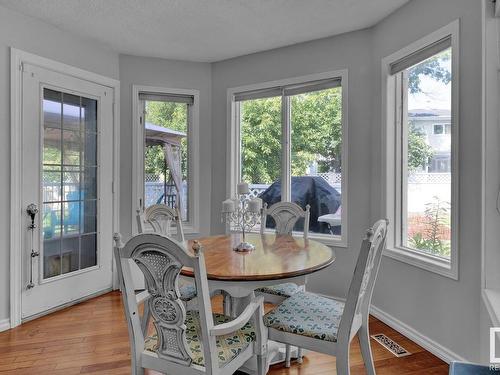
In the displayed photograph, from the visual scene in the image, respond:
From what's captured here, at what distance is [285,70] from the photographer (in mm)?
3738

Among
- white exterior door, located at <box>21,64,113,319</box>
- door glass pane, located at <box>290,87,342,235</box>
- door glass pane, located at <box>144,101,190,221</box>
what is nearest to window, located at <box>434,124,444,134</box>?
door glass pane, located at <box>290,87,342,235</box>

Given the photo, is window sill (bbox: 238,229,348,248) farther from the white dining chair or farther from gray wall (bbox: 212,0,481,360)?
the white dining chair

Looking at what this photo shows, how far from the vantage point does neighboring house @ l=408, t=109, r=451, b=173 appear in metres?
2.54

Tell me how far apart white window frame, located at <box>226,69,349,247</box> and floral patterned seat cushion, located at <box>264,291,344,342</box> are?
4.71ft

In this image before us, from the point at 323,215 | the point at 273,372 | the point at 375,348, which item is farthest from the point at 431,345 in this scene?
the point at 323,215

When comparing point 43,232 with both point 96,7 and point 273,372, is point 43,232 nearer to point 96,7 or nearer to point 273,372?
point 96,7

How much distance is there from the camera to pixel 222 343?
161cm

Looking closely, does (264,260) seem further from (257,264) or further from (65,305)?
(65,305)

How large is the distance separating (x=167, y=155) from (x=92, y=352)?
7.42 ft

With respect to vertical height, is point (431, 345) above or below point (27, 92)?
below

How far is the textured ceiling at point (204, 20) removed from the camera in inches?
111

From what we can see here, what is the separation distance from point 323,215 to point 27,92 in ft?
9.71

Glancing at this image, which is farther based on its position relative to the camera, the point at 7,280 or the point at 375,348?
the point at 7,280

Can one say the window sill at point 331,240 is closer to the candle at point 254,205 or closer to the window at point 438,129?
the window at point 438,129
